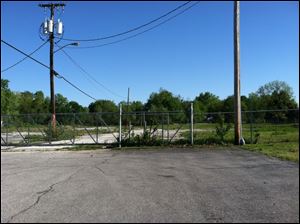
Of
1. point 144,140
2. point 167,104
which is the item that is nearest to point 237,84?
point 144,140

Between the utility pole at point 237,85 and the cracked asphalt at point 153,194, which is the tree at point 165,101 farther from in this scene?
the cracked asphalt at point 153,194

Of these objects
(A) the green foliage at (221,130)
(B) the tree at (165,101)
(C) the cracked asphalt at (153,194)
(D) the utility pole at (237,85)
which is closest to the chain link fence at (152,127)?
(A) the green foliage at (221,130)

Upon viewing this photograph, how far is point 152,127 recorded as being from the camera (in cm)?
2269

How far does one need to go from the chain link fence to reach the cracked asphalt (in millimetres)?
9670

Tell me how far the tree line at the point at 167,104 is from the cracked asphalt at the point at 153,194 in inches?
61.0

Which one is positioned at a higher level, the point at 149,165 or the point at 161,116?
the point at 161,116

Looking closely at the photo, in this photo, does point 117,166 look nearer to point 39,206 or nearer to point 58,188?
point 58,188

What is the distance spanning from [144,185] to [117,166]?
4100mm

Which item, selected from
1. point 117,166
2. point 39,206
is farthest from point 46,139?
point 39,206

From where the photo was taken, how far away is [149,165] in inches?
506

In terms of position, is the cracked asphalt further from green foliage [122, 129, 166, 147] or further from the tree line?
green foliage [122, 129, 166, 147]

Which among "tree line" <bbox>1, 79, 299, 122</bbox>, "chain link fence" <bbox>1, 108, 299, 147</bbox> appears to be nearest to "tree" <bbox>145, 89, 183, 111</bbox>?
"tree line" <bbox>1, 79, 299, 122</bbox>

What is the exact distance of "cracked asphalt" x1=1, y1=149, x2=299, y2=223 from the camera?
20.0 ft

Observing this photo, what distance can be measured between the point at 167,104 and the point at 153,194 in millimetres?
90813
